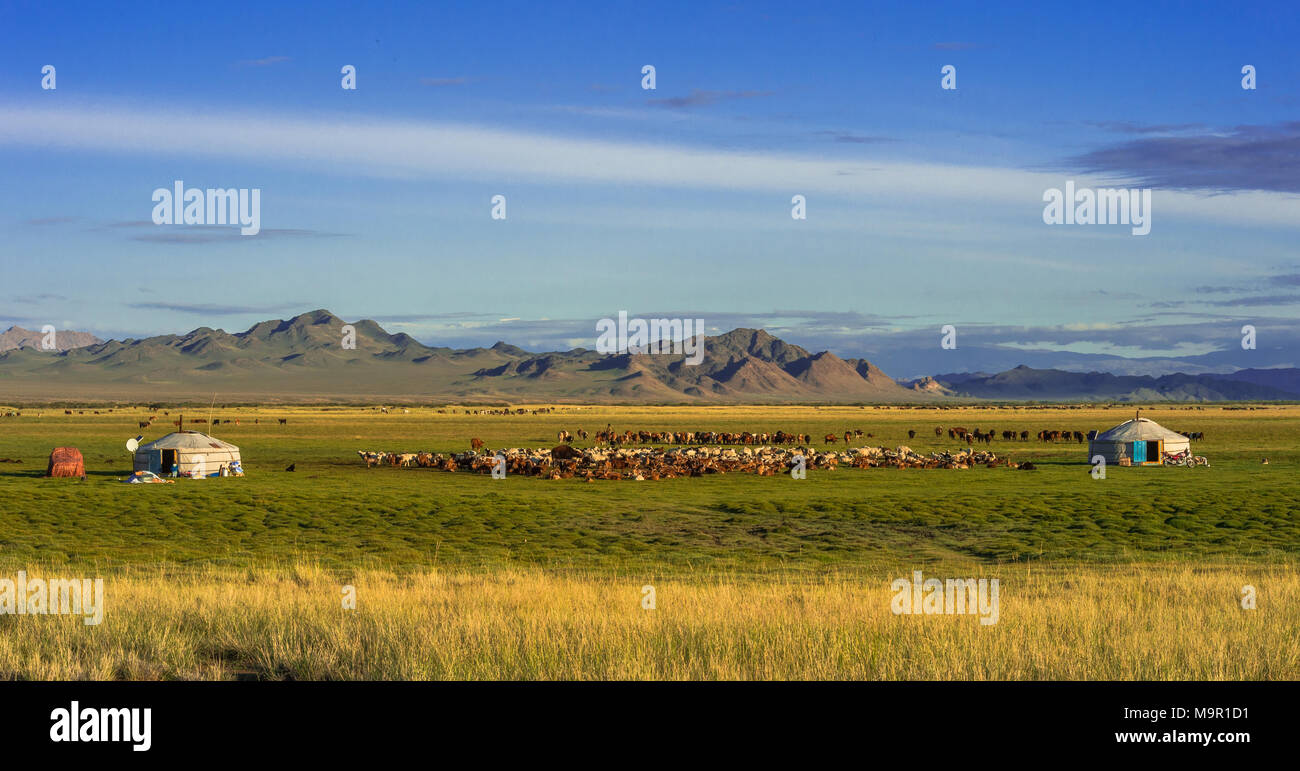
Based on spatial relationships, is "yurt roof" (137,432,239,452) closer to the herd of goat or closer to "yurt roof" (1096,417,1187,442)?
the herd of goat

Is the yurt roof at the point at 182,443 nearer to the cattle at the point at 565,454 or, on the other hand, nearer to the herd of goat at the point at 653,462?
the herd of goat at the point at 653,462

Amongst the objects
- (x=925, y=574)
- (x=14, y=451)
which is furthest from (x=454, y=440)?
(x=925, y=574)

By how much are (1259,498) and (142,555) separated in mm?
32183

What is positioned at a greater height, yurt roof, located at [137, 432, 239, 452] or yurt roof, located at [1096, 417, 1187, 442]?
yurt roof, located at [137, 432, 239, 452]

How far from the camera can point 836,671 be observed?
10.9 m

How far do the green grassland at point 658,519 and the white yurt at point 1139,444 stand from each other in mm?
3037

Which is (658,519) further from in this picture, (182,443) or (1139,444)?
(1139,444)

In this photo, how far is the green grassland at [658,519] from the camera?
25.4 m

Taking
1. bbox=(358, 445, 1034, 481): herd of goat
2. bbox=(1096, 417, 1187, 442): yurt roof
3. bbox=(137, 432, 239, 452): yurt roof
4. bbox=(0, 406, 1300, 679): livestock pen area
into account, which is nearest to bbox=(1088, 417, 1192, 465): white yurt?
bbox=(1096, 417, 1187, 442): yurt roof

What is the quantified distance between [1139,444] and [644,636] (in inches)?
1816

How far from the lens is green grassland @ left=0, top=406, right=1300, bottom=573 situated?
25.4 meters

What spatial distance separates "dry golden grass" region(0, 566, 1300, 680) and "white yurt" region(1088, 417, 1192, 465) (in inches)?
1467

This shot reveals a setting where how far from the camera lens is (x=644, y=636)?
12.4 m

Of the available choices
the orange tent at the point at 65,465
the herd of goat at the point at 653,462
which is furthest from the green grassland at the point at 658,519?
the herd of goat at the point at 653,462
